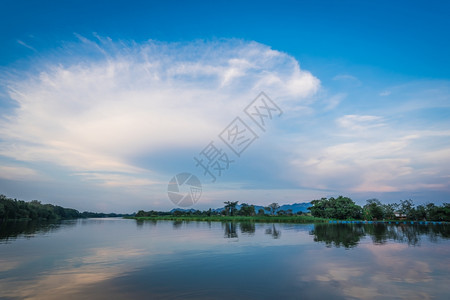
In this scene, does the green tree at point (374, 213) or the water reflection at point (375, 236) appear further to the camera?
the green tree at point (374, 213)

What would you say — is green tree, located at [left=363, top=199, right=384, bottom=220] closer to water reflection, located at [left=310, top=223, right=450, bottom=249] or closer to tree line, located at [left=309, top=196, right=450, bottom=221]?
tree line, located at [left=309, top=196, right=450, bottom=221]

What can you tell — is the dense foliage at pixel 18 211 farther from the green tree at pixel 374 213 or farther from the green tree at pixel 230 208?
the green tree at pixel 374 213

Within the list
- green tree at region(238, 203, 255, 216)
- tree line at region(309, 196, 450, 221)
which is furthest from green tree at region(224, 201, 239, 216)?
tree line at region(309, 196, 450, 221)

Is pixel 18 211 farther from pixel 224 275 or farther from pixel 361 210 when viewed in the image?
pixel 361 210

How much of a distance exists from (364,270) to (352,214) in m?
77.2

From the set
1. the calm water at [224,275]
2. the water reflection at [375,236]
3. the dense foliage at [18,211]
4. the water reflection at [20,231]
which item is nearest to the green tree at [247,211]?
the water reflection at [375,236]

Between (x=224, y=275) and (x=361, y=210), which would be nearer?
(x=224, y=275)

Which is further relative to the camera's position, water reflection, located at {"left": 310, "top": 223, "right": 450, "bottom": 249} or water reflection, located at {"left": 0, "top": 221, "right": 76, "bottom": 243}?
water reflection, located at {"left": 0, "top": 221, "right": 76, "bottom": 243}

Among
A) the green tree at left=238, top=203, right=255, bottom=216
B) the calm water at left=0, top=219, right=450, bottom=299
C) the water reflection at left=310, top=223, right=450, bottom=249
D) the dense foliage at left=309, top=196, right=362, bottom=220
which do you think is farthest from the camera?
the green tree at left=238, top=203, right=255, bottom=216

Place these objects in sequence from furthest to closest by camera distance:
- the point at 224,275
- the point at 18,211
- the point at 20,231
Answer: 1. the point at 18,211
2. the point at 20,231
3. the point at 224,275

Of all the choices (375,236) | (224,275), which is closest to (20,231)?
(224,275)

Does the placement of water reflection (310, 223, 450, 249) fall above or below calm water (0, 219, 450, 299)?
below

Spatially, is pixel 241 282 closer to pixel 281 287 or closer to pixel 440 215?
pixel 281 287

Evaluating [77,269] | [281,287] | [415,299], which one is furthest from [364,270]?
[77,269]
